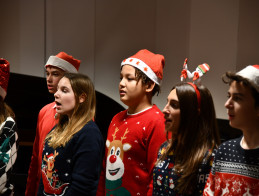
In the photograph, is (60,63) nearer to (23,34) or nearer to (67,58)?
(67,58)

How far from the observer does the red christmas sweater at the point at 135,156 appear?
7.22ft

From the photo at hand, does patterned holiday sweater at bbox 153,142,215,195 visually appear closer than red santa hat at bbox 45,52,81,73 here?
Yes

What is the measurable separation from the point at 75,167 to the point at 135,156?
38 cm

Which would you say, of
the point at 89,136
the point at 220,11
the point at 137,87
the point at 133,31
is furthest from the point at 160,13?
the point at 89,136

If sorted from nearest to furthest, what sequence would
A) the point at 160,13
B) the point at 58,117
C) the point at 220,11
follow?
the point at 58,117, the point at 220,11, the point at 160,13

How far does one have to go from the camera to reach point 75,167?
7.04ft

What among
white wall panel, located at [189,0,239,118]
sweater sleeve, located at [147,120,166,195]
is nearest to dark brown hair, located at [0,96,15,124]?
sweater sleeve, located at [147,120,166,195]

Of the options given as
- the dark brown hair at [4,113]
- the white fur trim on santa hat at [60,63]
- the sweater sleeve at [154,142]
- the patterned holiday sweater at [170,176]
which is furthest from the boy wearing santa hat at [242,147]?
the white fur trim on santa hat at [60,63]

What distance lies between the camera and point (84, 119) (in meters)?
2.31

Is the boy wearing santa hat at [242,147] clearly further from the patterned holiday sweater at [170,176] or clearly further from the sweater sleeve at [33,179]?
the sweater sleeve at [33,179]

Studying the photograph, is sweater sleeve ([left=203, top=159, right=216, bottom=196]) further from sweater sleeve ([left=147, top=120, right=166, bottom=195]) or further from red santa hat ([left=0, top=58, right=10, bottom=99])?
red santa hat ([left=0, top=58, right=10, bottom=99])

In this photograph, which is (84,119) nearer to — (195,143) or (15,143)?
(15,143)

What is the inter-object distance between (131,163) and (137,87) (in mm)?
501

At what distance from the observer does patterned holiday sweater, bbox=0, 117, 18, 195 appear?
204 cm
